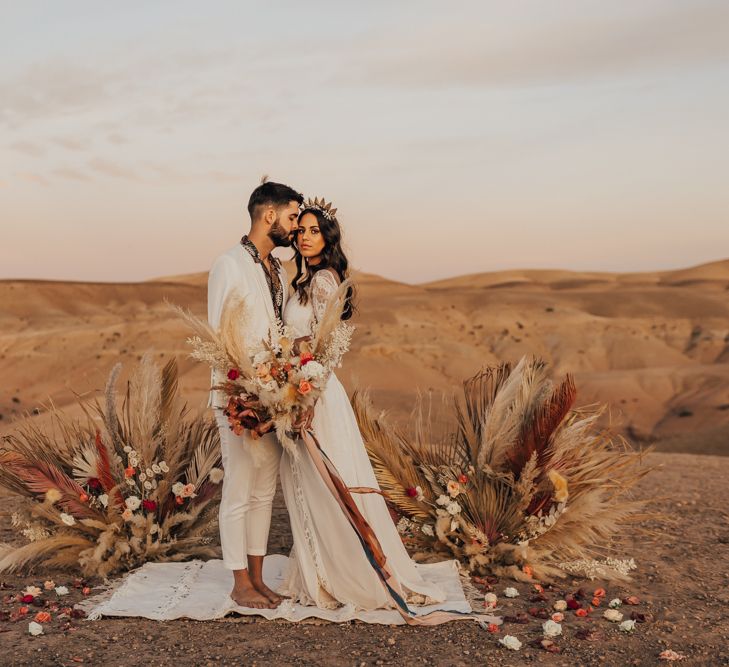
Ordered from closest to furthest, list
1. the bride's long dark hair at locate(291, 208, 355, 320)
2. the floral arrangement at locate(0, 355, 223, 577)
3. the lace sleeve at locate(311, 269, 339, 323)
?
the lace sleeve at locate(311, 269, 339, 323) < the bride's long dark hair at locate(291, 208, 355, 320) < the floral arrangement at locate(0, 355, 223, 577)

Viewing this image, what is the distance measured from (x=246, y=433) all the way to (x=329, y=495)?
644 millimetres

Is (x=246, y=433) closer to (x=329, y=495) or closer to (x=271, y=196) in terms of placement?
(x=329, y=495)

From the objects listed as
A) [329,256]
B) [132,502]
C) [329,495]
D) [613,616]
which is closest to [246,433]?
[329,495]

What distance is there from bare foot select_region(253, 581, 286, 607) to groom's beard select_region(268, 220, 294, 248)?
2.14 m

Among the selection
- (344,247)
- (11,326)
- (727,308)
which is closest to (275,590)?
(344,247)

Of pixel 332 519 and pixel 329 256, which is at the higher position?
pixel 329 256

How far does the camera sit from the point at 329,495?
515cm

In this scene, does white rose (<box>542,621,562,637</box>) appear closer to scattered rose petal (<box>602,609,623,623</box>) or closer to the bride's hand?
scattered rose petal (<box>602,609,623,623</box>)

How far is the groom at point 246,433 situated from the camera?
16.5ft

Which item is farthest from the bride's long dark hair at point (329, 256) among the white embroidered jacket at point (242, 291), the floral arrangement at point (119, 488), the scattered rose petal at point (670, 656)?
the scattered rose petal at point (670, 656)

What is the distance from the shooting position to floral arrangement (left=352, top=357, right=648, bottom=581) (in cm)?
595

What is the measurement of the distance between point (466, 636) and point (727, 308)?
4241 cm

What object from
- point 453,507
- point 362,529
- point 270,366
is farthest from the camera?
point 453,507

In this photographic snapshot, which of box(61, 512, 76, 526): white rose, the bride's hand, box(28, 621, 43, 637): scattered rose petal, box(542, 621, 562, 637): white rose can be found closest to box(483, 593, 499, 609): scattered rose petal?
box(542, 621, 562, 637): white rose
